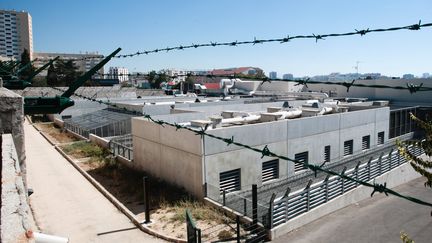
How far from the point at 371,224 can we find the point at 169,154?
1121 centimetres

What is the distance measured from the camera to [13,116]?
618cm

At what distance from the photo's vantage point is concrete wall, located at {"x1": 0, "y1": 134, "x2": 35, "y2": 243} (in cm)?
303

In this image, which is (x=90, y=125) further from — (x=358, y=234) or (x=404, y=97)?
(x=404, y=97)

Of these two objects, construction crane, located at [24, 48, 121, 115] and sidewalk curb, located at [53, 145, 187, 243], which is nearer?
construction crane, located at [24, 48, 121, 115]

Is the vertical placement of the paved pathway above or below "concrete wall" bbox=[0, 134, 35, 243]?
below

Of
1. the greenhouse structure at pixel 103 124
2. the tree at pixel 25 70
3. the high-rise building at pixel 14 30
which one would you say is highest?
the high-rise building at pixel 14 30

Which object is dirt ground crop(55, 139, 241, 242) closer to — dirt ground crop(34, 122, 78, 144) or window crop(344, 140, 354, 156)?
→ dirt ground crop(34, 122, 78, 144)

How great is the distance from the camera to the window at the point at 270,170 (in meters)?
19.9

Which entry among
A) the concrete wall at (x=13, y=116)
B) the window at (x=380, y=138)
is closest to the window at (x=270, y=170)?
the window at (x=380, y=138)

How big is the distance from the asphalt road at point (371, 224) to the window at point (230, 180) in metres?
4.32

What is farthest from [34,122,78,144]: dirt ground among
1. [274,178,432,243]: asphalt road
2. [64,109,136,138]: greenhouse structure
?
[274,178,432,243]: asphalt road

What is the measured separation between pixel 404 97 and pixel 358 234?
113ft

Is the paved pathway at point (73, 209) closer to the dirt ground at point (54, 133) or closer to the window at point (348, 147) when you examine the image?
the dirt ground at point (54, 133)

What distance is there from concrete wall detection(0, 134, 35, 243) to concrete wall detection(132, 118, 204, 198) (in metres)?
13.1
